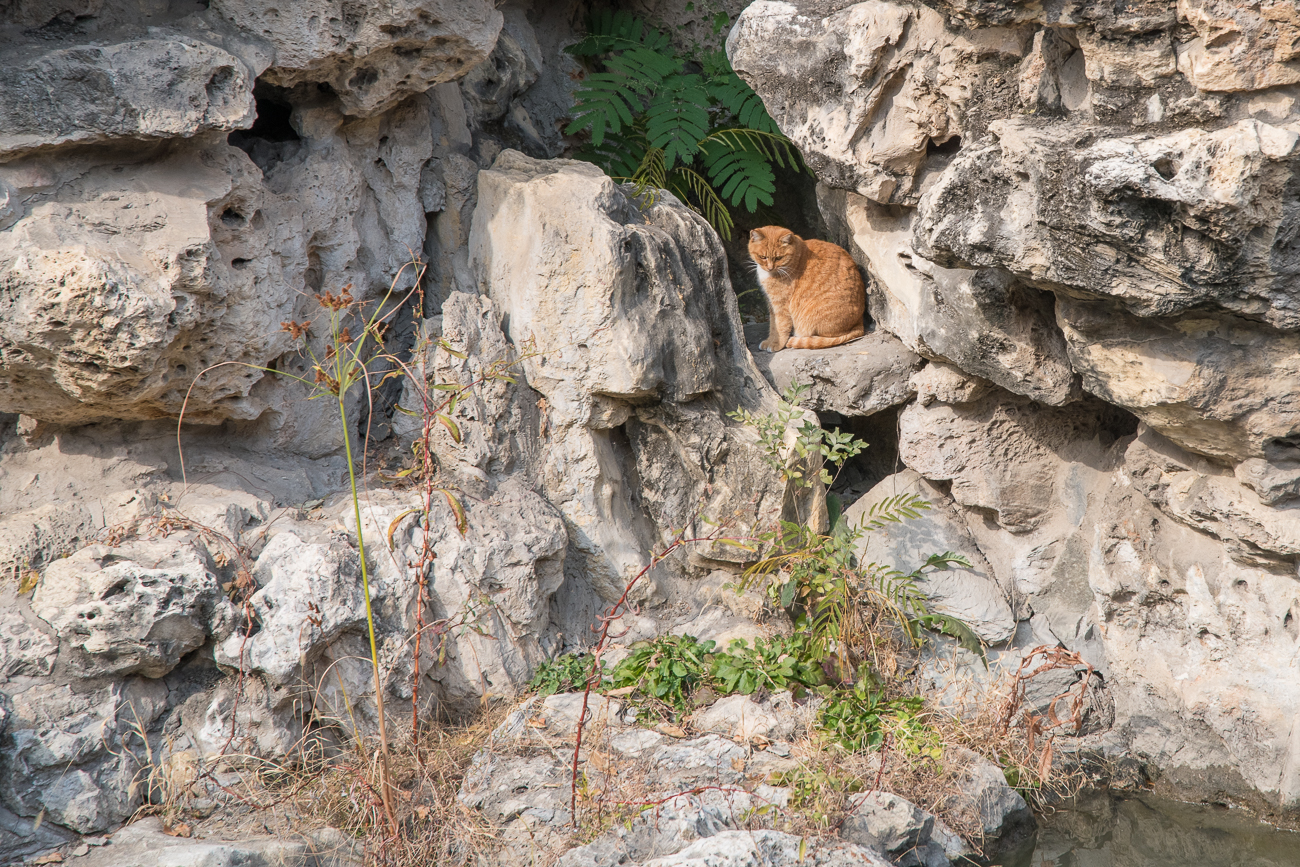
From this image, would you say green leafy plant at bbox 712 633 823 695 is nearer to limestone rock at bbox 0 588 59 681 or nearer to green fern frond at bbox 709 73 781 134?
limestone rock at bbox 0 588 59 681

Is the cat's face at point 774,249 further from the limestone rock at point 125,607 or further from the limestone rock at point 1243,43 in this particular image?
the limestone rock at point 125,607

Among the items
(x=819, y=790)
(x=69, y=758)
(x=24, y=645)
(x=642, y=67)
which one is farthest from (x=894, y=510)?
(x=24, y=645)

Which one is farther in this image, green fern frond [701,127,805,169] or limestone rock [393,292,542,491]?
green fern frond [701,127,805,169]

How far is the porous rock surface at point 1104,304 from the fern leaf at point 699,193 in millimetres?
723

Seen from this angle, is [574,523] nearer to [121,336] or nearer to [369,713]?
[369,713]

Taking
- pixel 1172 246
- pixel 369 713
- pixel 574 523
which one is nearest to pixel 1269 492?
A: pixel 1172 246

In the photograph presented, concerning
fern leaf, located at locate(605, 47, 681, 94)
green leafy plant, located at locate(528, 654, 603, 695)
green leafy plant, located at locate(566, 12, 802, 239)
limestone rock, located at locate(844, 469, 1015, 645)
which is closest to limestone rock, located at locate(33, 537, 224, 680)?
green leafy plant, located at locate(528, 654, 603, 695)

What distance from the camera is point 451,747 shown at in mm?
4328

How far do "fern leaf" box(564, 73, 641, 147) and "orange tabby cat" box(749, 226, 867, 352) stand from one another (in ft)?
3.57

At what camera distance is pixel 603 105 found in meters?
5.71

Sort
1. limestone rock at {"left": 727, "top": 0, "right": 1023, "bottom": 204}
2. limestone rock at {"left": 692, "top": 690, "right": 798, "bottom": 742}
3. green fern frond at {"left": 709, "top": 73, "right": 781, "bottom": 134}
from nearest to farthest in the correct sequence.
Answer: limestone rock at {"left": 692, "top": 690, "right": 798, "bottom": 742}, limestone rock at {"left": 727, "top": 0, "right": 1023, "bottom": 204}, green fern frond at {"left": 709, "top": 73, "right": 781, "bottom": 134}

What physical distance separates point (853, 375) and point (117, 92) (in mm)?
3879

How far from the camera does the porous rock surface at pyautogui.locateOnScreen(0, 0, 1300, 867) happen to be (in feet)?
11.9

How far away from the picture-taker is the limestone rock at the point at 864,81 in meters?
4.46
